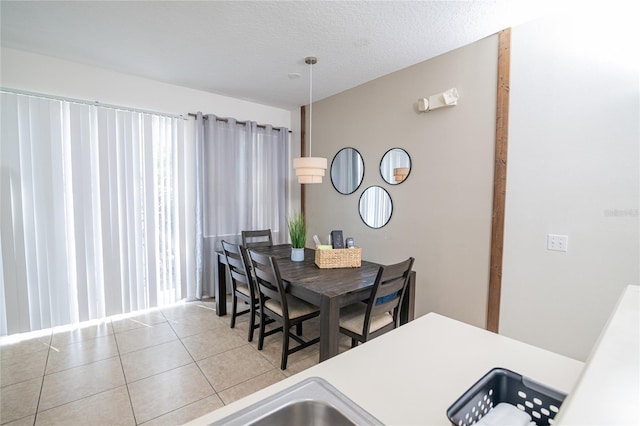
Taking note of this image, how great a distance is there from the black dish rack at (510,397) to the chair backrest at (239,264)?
2113mm

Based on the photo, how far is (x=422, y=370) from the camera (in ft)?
3.11

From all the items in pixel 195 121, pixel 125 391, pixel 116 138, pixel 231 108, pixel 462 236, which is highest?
pixel 231 108

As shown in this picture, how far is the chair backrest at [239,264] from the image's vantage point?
2.61 m

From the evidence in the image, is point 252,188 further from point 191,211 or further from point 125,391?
point 125,391

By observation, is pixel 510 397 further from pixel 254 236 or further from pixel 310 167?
pixel 254 236

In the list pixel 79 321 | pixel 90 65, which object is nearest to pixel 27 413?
pixel 79 321

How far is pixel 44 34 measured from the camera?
94.9 inches

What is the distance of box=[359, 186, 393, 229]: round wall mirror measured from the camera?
3270 mm

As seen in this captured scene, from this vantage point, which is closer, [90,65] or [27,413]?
[27,413]

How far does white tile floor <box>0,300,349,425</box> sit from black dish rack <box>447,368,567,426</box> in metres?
1.75

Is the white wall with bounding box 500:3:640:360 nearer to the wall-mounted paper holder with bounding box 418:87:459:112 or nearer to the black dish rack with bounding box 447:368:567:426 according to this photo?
the wall-mounted paper holder with bounding box 418:87:459:112

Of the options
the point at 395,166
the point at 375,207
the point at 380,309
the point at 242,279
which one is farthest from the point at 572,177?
the point at 242,279

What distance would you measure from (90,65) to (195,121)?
1.11 m

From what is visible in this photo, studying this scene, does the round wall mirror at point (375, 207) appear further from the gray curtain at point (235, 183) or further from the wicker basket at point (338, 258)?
the gray curtain at point (235, 183)
